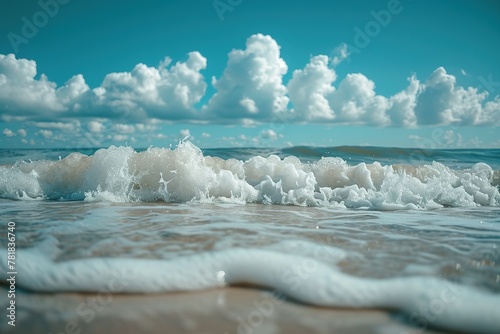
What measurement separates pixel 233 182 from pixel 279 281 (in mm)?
4764

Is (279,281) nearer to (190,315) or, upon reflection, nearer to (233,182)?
(190,315)

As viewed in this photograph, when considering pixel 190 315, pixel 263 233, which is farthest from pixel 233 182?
pixel 190 315

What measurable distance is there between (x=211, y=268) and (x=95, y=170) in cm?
581

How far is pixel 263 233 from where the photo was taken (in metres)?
3.67

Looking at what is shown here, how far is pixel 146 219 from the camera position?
455 centimetres

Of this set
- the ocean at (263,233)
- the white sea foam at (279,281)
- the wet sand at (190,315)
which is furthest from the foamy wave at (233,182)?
the wet sand at (190,315)

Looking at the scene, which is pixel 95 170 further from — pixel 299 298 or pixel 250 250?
pixel 299 298

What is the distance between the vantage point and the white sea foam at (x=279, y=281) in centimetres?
212

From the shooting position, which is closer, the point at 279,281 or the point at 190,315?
the point at 190,315

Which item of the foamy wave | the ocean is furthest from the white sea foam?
the foamy wave

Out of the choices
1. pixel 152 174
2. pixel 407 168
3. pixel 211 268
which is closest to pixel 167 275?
pixel 211 268

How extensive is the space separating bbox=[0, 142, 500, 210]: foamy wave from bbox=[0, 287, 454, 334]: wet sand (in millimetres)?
4421

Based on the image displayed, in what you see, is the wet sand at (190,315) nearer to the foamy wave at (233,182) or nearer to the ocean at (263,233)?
the ocean at (263,233)

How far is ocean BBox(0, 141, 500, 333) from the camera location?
92.3 inches
